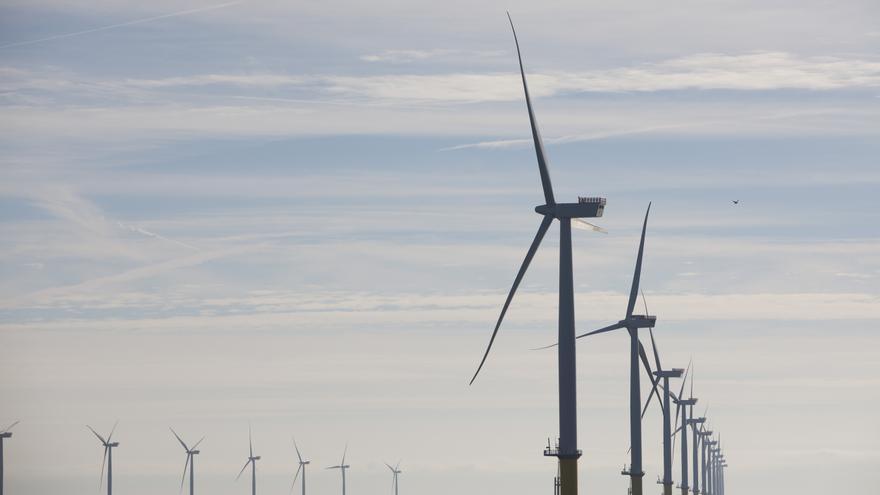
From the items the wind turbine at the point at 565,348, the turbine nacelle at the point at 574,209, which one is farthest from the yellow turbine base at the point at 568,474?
the turbine nacelle at the point at 574,209

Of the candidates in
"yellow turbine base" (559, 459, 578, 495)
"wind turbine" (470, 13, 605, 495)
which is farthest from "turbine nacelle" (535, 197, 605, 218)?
"yellow turbine base" (559, 459, 578, 495)

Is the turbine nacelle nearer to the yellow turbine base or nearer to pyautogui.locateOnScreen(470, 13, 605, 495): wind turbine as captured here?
pyautogui.locateOnScreen(470, 13, 605, 495): wind turbine

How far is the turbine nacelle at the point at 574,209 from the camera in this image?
5561 inches

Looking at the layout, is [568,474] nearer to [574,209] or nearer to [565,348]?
[565,348]

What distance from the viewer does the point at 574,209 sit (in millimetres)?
141250

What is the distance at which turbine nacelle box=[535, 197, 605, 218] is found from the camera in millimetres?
141250

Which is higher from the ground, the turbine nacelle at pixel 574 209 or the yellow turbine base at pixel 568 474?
the turbine nacelle at pixel 574 209

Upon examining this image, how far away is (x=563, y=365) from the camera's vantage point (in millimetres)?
134500

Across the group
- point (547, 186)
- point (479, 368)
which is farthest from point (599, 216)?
point (479, 368)

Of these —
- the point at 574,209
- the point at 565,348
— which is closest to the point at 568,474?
the point at 565,348

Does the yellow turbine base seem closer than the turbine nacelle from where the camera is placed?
Yes

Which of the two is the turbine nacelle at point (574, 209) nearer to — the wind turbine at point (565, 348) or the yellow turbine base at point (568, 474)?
the wind turbine at point (565, 348)

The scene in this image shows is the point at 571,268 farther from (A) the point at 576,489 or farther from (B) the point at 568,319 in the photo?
(A) the point at 576,489

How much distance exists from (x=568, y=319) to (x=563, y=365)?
11.9 ft
